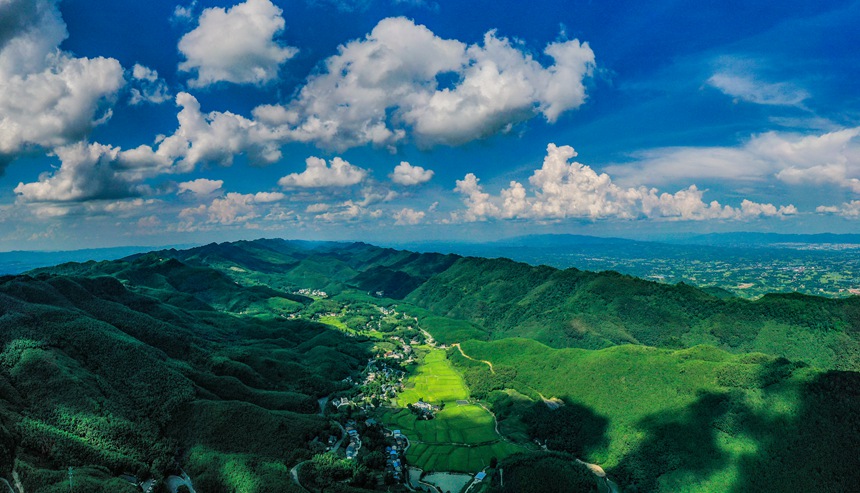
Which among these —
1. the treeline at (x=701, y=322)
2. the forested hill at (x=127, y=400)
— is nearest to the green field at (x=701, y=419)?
the treeline at (x=701, y=322)

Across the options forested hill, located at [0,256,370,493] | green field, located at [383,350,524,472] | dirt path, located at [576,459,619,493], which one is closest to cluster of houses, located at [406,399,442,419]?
green field, located at [383,350,524,472]

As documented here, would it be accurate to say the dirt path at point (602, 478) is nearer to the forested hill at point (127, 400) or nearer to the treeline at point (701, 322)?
the forested hill at point (127, 400)

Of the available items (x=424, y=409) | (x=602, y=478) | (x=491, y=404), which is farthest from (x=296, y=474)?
(x=602, y=478)

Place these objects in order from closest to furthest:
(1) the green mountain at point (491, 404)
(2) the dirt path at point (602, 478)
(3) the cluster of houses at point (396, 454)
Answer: (1) the green mountain at point (491, 404), (2) the dirt path at point (602, 478), (3) the cluster of houses at point (396, 454)

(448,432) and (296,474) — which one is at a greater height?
(296,474)

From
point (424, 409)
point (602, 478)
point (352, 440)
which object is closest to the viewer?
point (602, 478)

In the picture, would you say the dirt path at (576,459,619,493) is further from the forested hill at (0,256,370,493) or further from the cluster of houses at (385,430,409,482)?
the forested hill at (0,256,370,493)

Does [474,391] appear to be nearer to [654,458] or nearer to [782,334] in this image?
[654,458]

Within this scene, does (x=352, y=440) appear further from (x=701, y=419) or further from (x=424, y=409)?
(x=701, y=419)

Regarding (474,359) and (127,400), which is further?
(474,359)
